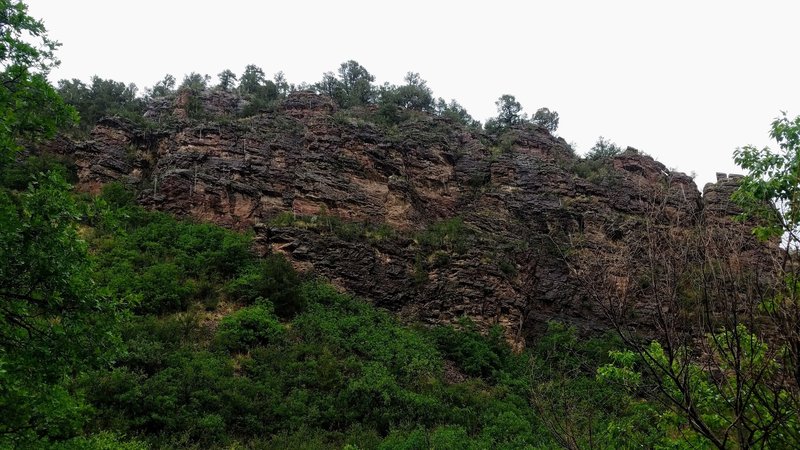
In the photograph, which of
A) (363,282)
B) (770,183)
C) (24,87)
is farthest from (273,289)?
(770,183)

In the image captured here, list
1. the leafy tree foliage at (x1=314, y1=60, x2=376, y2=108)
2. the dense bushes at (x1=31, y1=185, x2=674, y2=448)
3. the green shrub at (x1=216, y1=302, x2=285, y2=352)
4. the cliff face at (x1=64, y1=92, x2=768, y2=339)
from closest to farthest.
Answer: the dense bushes at (x1=31, y1=185, x2=674, y2=448) < the green shrub at (x1=216, y1=302, x2=285, y2=352) < the cliff face at (x1=64, y1=92, x2=768, y2=339) < the leafy tree foliage at (x1=314, y1=60, x2=376, y2=108)

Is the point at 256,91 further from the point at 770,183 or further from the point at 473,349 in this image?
the point at 770,183

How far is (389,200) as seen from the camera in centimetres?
3800

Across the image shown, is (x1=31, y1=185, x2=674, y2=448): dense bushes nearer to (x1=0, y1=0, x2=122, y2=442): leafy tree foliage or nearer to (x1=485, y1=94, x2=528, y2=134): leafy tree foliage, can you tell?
(x1=0, y1=0, x2=122, y2=442): leafy tree foliage

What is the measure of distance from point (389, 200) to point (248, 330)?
16211 millimetres

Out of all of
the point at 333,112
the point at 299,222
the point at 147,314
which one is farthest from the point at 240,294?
the point at 333,112

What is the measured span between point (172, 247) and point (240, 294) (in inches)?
223

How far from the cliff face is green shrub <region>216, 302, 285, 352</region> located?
664 centimetres

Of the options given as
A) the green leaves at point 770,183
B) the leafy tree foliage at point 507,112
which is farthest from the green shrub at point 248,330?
the leafy tree foliage at point 507,112

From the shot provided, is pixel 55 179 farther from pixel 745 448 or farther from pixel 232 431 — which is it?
pixel 232 431

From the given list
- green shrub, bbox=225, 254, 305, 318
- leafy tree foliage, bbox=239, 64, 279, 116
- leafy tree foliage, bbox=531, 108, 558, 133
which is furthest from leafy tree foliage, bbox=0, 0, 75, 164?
leafy tree foliage, bbox=531, 108, 558, 133

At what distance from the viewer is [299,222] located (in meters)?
34.0

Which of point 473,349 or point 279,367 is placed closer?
point 279,367

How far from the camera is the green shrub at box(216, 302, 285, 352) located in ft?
77.6
